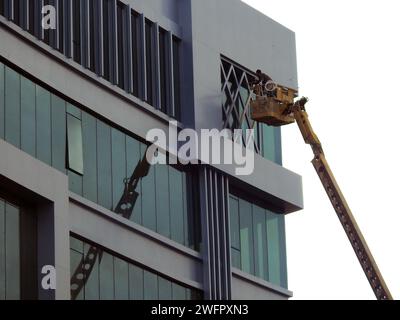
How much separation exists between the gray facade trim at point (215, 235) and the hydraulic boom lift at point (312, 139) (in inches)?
193

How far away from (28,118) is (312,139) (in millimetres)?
24514

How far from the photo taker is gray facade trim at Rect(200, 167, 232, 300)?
70250mm

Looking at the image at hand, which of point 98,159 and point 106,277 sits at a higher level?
point 98,159

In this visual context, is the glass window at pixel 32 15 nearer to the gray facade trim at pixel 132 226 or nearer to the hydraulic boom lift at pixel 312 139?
the gray facade trim at pixel 132 226

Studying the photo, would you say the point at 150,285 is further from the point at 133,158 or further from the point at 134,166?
the point at 133,158

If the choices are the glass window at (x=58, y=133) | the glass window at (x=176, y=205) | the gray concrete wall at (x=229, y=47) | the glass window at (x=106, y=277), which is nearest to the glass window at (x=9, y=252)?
the glass window at (x=58, y=133)

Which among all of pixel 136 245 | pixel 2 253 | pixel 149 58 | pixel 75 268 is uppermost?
pixel 149 58

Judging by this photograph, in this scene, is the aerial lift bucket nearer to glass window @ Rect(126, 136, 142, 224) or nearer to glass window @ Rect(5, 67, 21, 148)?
glass window @ Rect(126, 136, 142, 224)

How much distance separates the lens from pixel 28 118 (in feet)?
203

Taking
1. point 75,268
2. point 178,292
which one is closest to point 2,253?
point 75,268

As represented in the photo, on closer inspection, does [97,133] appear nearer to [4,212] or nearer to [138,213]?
[138,213]

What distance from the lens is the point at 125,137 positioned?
67.8 m

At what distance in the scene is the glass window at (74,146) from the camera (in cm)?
6394

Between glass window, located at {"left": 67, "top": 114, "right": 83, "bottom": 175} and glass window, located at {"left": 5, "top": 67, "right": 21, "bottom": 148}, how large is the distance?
3.18 m
